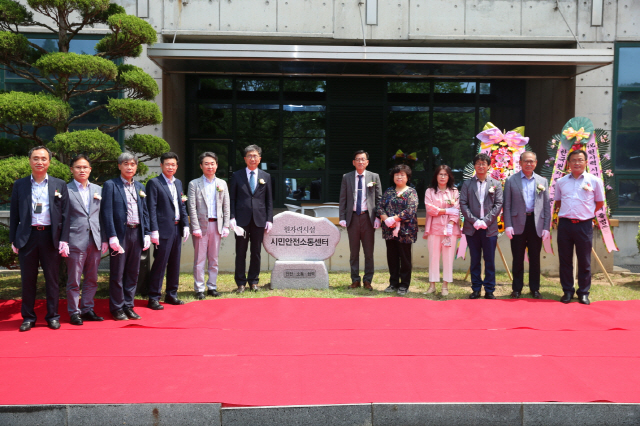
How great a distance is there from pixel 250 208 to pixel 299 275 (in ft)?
3.73

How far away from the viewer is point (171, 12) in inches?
432

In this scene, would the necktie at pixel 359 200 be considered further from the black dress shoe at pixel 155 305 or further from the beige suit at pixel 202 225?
the black dress shoe at pixel 155 305

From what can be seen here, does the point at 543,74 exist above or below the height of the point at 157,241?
above

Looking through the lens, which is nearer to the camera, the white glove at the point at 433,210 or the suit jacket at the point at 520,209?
the suit jacket at the point at 520,209

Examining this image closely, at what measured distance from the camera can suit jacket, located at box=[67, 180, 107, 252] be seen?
5.37m

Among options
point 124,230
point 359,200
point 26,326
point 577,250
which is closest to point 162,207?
point 124,230

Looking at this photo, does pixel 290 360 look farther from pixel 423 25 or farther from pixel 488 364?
pixel 423 25

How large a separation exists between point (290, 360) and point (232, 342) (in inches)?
30.5

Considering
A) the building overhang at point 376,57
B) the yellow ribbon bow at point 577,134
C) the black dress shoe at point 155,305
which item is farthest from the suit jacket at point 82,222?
the yellow ribbon bow at point 577,134

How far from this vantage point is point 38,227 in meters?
5.16

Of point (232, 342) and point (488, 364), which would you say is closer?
point (488, 364)

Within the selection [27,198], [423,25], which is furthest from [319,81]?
[27,198]

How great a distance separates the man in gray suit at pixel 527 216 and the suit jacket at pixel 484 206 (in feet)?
0.54

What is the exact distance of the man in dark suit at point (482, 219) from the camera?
6.84 metres
